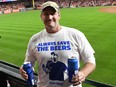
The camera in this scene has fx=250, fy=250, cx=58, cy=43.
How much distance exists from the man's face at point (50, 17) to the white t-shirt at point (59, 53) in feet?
0.47

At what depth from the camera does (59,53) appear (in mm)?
3664

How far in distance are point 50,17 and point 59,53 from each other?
54cm

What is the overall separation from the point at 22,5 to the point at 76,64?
57949mm

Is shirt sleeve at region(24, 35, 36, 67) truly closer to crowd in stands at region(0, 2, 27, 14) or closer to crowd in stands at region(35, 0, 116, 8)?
crowd in stands at region(35, 0, 116, 8)

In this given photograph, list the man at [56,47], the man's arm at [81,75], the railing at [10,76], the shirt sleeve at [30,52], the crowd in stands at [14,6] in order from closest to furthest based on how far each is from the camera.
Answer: the man's arm at [81,75] → the man at [56,47] → the shirt sleeve at [30,52] → the railing at [10,76] → the crowd in stands at [14,6]

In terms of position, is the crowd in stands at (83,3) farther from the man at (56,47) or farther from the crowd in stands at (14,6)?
the man at (56,47)

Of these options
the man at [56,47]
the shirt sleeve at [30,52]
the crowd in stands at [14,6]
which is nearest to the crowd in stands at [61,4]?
the crowd in stands at [14,6]

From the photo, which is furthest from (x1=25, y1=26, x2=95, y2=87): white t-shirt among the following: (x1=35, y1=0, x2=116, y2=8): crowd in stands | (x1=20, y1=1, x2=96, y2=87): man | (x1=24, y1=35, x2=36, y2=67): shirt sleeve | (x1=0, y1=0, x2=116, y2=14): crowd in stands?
(x1=35, y1=0, x2=116, y2=8): crowd in stands

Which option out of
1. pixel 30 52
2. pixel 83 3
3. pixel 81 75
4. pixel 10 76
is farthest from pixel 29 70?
pixel 83 3

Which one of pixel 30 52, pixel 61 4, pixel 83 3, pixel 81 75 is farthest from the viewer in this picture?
pixel 61 4

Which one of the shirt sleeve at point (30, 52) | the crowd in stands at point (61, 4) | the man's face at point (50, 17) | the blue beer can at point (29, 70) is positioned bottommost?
the crowd in stands at point (61, 4)

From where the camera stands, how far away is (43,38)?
3820 mm

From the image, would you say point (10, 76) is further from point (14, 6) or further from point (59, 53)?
point (14, 6)

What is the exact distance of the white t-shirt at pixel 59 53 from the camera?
3.64 metres
